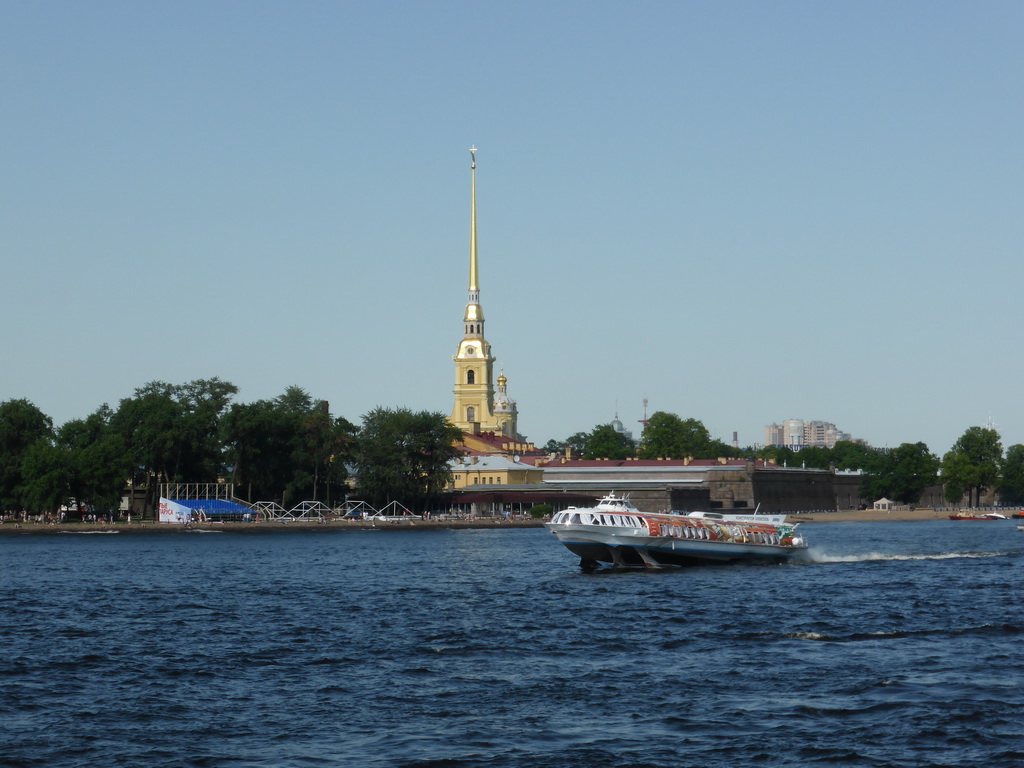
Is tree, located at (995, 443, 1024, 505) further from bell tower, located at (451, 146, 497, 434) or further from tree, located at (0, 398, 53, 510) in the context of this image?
tree, located at (0, 398, 53, 510)

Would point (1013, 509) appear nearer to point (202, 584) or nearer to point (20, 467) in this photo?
point (20, 467)

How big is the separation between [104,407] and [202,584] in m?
68.7

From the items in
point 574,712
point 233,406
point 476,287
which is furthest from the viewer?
point 476,287

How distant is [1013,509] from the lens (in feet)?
609

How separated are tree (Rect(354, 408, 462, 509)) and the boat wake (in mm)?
54732

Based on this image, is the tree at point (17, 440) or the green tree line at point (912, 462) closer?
the tree at point (17, 440)

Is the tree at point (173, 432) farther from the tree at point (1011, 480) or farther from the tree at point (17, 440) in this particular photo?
the tree at point (1011, 480)

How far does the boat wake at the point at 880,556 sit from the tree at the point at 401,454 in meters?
54.7

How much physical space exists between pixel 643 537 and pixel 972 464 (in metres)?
147

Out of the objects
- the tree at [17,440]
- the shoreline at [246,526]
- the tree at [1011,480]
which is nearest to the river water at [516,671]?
the shoreline at [246,526]

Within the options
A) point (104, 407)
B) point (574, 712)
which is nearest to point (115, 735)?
point (574, 712)

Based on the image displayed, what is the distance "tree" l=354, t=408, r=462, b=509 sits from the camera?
120062 mm

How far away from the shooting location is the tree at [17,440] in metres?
109

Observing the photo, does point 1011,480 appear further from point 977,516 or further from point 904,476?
point 977,516
